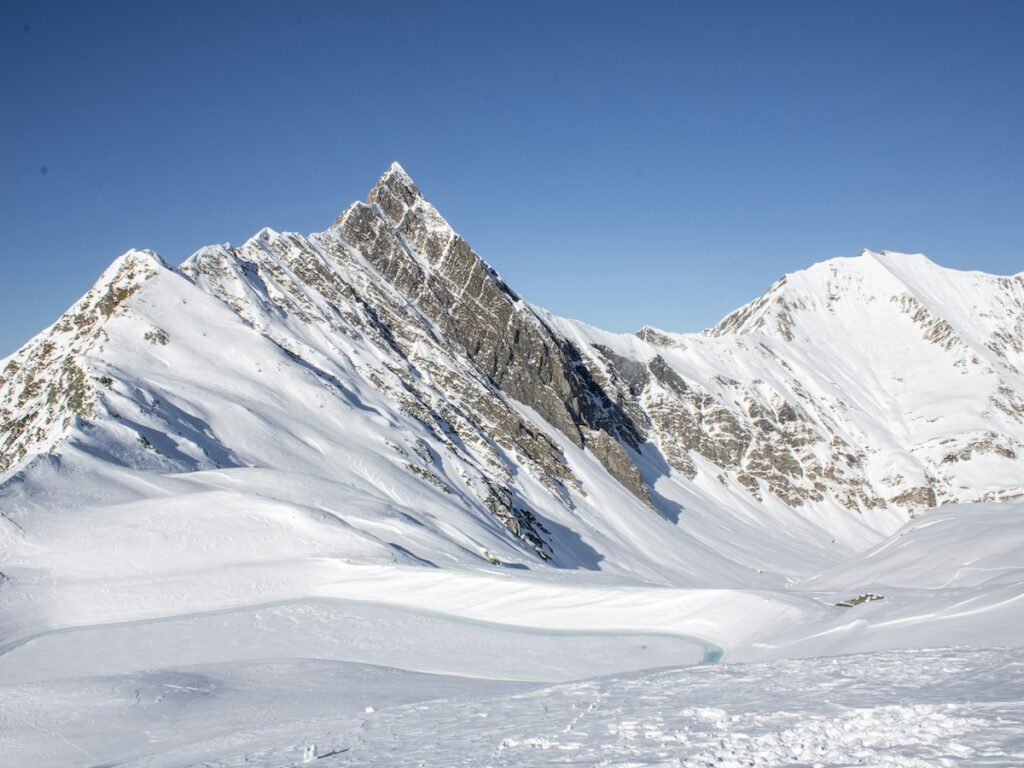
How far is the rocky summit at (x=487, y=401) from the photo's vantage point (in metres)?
54.3

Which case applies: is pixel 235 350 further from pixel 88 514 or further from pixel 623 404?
pixel 623 404

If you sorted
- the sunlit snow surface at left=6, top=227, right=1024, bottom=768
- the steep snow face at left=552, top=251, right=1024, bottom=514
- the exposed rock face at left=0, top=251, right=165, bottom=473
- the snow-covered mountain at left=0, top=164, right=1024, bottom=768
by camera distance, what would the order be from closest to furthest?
the sunlit snow surface at left=6, top=227, right=1024, bottom=768
the snow-covered mountain at left=0, top=164, right=1024, bottom=768
the exposed rock face at left=0, top=251, right=165, bottom=473
the steep snow face at left=552, top=251, right=1024, bottom=514

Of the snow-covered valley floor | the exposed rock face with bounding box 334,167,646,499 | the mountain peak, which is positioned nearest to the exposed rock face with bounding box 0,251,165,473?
the snow-covered valley floor

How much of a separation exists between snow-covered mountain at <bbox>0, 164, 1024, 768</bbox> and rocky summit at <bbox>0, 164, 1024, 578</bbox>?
0.41 meters

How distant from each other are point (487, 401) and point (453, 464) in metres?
24.7

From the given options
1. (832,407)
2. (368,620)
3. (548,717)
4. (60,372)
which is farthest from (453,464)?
(832,407)

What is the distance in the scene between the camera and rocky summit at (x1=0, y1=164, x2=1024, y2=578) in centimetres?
5434

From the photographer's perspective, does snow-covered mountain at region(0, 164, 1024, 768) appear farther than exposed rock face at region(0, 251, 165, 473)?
No

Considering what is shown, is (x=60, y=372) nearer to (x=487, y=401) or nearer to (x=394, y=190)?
(x=487, y=401)

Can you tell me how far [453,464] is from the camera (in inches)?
2844

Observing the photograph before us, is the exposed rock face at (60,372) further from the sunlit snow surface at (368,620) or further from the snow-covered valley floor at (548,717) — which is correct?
A: the snow-covered valley floor at (548,717)

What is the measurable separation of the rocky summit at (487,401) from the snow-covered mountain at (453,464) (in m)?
0.41

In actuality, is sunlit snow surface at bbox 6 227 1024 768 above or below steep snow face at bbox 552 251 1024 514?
below

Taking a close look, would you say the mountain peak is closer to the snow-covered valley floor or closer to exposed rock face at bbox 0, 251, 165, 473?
exposed rock face at bbox 0, 251, 165, 473
